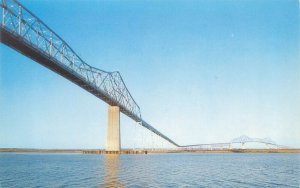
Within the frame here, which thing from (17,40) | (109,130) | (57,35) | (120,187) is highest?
(57,35)

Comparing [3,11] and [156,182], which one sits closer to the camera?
[156,182]

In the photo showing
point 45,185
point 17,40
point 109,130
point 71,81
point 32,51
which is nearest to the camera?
point 45,185

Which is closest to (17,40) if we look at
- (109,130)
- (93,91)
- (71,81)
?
(71,81)

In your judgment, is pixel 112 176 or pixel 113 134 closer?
pixel 112 176

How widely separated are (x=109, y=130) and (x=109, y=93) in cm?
1107

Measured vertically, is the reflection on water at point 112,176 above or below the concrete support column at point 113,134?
below

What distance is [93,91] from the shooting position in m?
95.3

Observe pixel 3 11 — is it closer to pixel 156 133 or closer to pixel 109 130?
pixel 109 130

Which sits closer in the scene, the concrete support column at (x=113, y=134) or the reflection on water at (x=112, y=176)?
the reflection on water at (x=112, y=176)

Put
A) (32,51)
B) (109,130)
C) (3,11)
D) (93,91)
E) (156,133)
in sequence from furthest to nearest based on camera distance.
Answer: (156,133) < (109,130) < (93,91) < (32,51) < (3,11)

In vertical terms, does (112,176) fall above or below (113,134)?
below

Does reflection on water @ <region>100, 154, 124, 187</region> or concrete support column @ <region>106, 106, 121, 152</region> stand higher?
concrete support column @ <region>106, 106, 121, 152</region>

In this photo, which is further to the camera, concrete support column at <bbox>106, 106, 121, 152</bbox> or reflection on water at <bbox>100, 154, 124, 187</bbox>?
concrete support column at <bbox>106, 106, 121, 152</bbox>

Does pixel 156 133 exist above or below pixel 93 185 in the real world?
above
